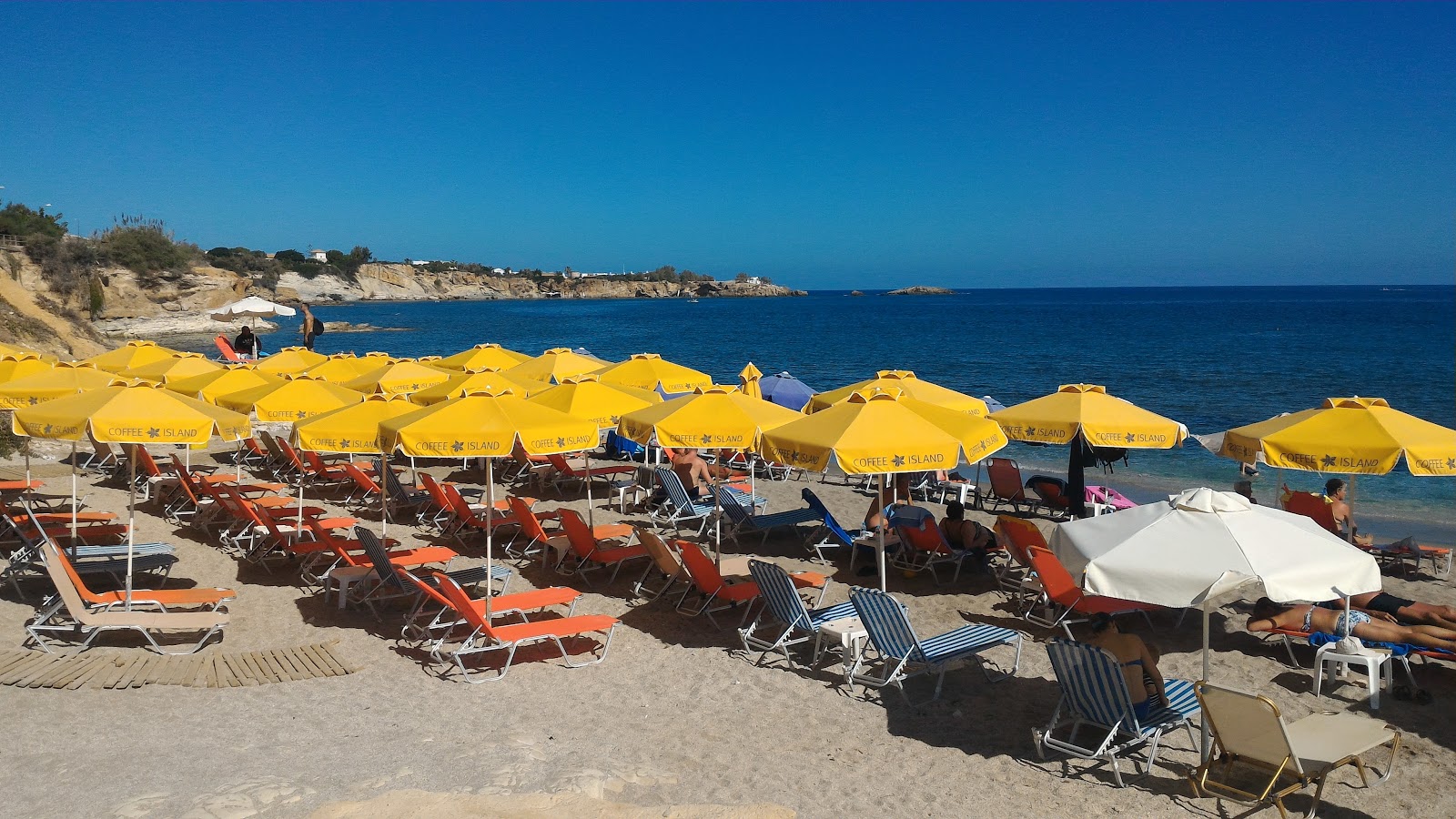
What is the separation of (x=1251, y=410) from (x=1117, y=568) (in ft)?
95.8

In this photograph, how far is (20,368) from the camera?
419 inches

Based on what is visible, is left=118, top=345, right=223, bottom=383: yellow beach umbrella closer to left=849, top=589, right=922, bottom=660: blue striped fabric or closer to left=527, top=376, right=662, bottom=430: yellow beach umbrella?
left=527, top=376, right=662, bottom=430: yellow beach umbrella

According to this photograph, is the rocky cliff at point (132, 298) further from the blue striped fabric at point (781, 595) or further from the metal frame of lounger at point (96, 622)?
the blue striped fabric at point (781, 595)

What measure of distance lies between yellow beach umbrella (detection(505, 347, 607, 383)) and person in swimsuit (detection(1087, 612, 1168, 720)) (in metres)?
9.15

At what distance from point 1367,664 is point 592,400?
6.51 metres

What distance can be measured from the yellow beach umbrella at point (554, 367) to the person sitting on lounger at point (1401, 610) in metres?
9.61

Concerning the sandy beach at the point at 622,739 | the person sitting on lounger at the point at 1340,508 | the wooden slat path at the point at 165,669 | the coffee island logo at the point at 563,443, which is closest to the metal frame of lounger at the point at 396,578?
the sandy beach at the point at 622,739

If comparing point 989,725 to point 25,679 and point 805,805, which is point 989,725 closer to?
point 805,805

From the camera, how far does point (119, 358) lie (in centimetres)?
1367

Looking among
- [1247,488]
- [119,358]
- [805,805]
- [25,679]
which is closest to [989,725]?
[805,805]

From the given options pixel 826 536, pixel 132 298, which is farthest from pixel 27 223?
pixel 826 536

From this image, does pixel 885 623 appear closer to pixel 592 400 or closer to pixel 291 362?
pixel 592 400

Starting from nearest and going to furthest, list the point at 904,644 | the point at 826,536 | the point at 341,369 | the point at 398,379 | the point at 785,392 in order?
the point at 904,644 < the point at 826,536 < the point at 398,379 < the point at 341,369 < the point at 785,392

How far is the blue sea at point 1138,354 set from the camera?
1809 centimetres
